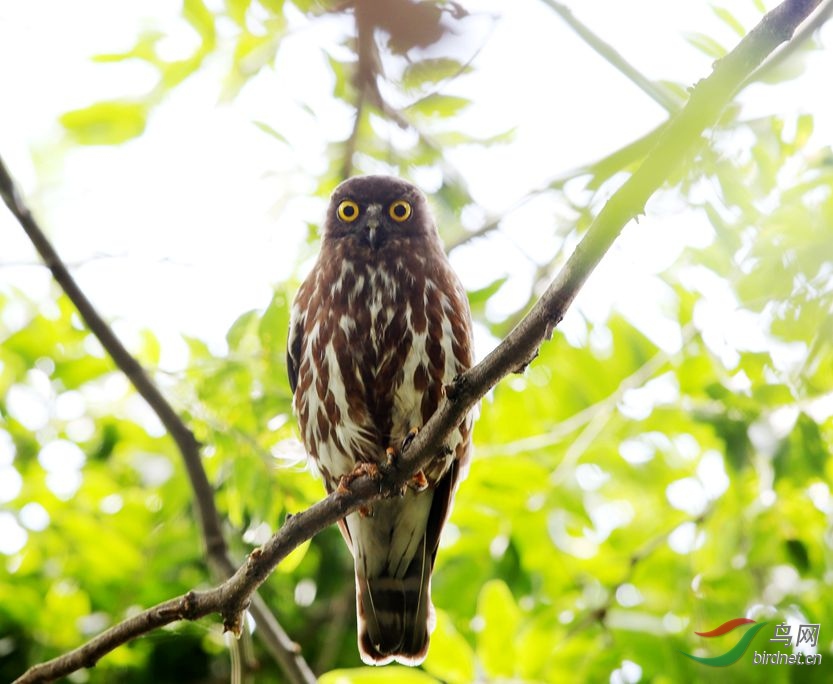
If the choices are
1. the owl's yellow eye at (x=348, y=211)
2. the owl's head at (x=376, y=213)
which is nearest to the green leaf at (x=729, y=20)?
the owl's head at (x=376, y=213)

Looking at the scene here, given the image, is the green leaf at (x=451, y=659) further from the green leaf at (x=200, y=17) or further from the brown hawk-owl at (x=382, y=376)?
the green leaf at (x=200, y=17)

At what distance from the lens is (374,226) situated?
5.16 meters

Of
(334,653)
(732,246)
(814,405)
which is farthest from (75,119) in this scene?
(334,653)

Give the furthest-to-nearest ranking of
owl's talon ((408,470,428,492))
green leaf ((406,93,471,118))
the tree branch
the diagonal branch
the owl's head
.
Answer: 1. the owl's head
2. owl's talon ((408,470,428,492))
3. the diagonal branch
4. green leaf ((406,93,471,118))
5. the tree branch

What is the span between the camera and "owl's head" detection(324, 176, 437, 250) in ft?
17.0

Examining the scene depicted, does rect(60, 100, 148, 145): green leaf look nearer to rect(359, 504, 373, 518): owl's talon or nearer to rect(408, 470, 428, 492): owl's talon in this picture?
rect(408, 470, 428, 492): owl's talon

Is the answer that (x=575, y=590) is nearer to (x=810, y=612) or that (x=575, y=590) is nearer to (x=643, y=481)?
(x=643, y=481)

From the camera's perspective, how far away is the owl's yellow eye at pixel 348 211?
5.32 metres

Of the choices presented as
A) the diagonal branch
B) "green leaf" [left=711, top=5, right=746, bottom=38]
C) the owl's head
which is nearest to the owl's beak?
the owl's head

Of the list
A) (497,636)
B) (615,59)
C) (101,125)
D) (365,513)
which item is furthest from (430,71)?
(365,513)

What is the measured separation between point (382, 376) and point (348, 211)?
4.03ft

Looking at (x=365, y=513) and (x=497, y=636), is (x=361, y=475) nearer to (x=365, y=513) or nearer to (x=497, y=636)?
(x=497, y=636)

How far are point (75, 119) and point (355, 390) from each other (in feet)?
5.92

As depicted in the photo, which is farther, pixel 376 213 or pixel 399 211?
pixel 399 211
